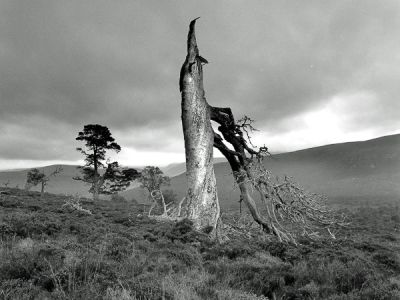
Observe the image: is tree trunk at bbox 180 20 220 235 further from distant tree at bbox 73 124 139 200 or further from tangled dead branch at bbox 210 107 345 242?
distant tree at bbox 73 124 139 200

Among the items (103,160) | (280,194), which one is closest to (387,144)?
(103,160)

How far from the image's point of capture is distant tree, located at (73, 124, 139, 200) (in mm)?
37562

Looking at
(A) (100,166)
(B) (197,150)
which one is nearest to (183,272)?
(B) (197,150)

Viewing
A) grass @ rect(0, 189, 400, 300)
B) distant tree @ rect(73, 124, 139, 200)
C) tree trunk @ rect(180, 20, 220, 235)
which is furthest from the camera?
distant tree @ rect(73, 124, 139, 200)

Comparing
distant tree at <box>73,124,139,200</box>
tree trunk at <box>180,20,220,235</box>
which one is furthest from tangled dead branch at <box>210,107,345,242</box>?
distant tree at <box>73,124,139,200</box>

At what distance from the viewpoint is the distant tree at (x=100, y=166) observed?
37.6 metres

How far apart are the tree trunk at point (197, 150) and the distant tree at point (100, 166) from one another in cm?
3118

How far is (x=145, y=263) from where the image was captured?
574 centimetres

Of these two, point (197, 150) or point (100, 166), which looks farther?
point (100, 166)

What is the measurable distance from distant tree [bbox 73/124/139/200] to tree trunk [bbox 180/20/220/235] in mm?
31183

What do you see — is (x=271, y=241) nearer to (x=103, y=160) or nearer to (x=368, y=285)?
(x=368, y=285)

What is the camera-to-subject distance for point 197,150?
8.37 metres

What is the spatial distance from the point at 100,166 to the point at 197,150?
3274 centimetres

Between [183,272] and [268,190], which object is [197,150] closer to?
[268,190]
